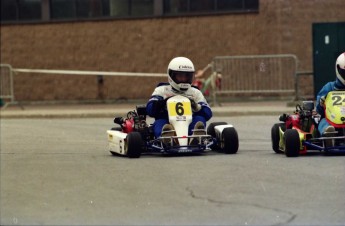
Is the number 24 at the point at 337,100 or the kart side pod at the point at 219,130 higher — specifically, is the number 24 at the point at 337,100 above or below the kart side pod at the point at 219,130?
above

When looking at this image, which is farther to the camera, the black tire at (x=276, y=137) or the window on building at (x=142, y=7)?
the window on building at (x=142, y=7)

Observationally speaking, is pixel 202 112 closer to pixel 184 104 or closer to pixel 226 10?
pixel 184 104

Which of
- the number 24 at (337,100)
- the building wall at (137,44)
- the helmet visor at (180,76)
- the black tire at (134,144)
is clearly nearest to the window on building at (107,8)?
the building wall at (137,44)

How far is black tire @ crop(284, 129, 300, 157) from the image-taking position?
1394cm

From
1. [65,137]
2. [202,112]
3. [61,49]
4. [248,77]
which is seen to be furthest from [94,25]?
[202,112]

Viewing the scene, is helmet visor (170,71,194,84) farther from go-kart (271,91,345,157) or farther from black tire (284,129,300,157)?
black tire (284,129,300,157)

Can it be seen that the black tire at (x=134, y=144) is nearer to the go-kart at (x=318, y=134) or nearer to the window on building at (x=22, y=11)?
the go-kart at (x=318, y=134)

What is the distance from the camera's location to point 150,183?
11.8 metres

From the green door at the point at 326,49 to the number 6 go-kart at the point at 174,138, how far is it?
13.2 m

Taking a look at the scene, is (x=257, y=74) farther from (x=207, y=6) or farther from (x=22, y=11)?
(x=22, y=11)

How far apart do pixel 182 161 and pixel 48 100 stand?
1966 centimetres

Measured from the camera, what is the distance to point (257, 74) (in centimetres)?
2839

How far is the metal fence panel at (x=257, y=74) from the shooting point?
2839cm

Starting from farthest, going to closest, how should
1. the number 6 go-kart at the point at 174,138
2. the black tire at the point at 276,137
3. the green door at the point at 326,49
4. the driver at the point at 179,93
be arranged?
the green door at the point at 326,49 → the black tire at the point at 276,137 → the driver at the point at 179,93 → the number 6 go-kart at the point at 174,138
